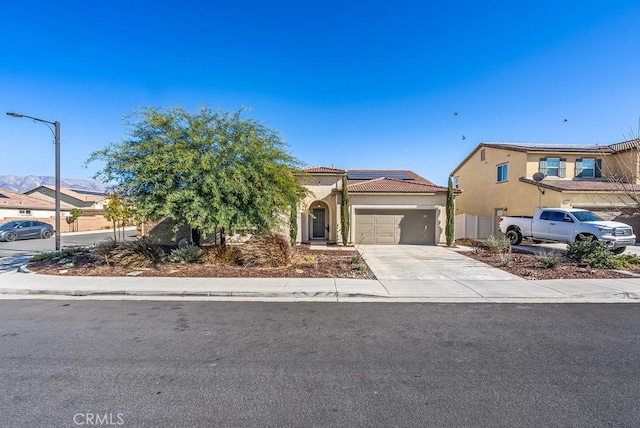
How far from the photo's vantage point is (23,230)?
Result: 23.3m

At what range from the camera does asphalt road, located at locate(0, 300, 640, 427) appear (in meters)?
2.96

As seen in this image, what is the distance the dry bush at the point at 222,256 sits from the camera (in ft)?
35.8

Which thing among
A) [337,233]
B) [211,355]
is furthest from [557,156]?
[211,355]

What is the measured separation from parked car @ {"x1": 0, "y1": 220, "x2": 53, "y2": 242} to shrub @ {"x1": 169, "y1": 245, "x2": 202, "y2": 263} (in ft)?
66.1

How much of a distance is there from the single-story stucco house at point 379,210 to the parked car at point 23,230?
21.7 meters

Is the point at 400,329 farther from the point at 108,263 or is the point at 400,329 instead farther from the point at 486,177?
the point at 486,177

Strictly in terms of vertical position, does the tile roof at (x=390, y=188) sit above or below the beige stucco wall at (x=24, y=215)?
above

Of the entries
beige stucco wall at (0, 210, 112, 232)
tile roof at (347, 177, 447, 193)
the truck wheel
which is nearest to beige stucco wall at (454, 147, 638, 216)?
the truck wheel

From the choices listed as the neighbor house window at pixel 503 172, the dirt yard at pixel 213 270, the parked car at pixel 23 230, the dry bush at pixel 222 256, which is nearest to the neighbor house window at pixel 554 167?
the neighbor house window at pixel 503 172

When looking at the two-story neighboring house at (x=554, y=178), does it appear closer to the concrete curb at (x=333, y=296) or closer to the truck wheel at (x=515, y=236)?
the truck wheel at (x=515, y=236)

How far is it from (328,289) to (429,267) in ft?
16.6

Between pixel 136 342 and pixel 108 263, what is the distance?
279 inches

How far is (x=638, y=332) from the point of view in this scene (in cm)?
518

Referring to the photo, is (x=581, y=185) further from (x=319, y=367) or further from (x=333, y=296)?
(x=319, y=367)
